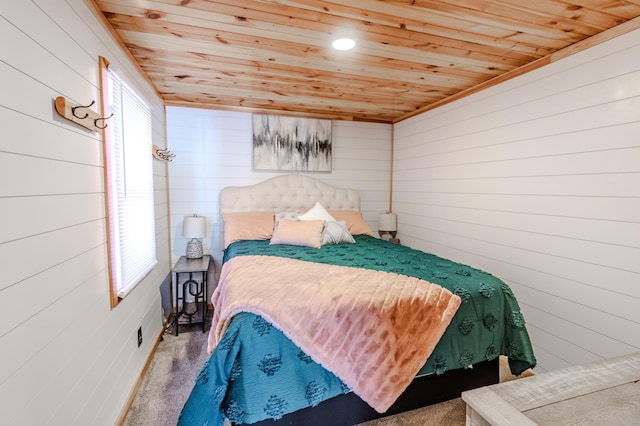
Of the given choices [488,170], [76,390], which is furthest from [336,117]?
[76,390]

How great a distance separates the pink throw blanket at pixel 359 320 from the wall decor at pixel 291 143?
2161 mm

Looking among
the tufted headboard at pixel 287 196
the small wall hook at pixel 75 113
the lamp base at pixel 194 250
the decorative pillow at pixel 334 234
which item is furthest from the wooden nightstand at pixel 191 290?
the small wall hook at pixel 75 113

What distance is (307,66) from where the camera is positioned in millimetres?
2459

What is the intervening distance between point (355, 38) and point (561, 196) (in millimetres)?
1788

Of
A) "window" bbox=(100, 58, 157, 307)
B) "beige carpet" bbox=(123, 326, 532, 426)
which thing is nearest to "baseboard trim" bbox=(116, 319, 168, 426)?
"beige carpet" bbox=(123, 326, 532, 426)

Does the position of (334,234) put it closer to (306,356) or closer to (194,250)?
(194,250)

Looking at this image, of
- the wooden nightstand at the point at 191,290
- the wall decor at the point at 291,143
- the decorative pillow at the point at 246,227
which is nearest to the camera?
the wooden nightstand at the point at 191,290

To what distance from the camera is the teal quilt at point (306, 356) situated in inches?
54.1

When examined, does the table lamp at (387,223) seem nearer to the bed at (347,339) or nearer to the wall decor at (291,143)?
the wall decor at (291,143)

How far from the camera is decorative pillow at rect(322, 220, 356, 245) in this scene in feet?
10.1

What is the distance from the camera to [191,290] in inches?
129

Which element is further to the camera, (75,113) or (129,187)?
(129,187)

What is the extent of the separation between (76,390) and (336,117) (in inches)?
140

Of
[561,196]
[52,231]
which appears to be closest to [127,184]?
[52,231]
